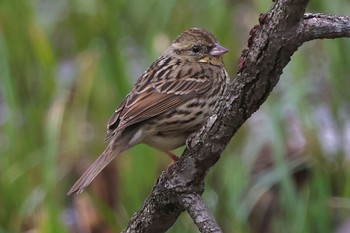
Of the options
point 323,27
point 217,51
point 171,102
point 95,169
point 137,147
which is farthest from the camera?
point 137,147

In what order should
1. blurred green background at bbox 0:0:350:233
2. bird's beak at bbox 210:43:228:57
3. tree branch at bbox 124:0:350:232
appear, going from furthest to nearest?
blurred green background at bbox 0:0:350:233 < bird's beak at bbox 210:43:228:57 < tree branch at bbox 124:0:350:232

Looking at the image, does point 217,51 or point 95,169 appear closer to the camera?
point 95,169

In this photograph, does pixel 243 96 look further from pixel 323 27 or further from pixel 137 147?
pixel 137 147

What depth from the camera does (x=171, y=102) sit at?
10.9ft

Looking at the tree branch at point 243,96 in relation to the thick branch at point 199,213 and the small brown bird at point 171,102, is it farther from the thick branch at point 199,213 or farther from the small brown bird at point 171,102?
the small brown bird at point 171,102

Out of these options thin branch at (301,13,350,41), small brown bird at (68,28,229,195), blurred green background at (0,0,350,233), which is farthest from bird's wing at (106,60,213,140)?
thin branch at (301,13,350,41)

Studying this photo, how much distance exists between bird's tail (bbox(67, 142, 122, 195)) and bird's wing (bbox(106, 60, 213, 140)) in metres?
0.06

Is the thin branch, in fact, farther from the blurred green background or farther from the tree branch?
the blurred green background

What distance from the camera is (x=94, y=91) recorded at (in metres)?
4.66

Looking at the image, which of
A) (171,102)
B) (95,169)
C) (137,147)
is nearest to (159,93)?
(171,102)

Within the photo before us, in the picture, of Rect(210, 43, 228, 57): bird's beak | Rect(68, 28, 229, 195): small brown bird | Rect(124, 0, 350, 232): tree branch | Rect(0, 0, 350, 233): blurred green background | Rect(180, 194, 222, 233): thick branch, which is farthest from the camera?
Rect(0, 0, 350, 233): blurred green background

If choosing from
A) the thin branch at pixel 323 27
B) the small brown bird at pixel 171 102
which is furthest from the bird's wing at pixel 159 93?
the thin branch at pixel 323 27

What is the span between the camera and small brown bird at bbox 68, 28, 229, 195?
3174 millimetres

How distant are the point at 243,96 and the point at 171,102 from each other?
3.31ft
